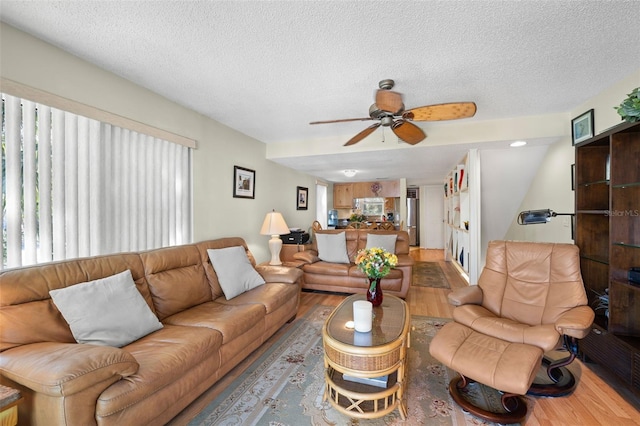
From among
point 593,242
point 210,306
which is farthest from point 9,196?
point 593,242

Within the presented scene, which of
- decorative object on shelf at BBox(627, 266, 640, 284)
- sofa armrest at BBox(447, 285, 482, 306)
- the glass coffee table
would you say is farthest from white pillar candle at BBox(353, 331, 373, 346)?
decorative object on shelf at BBox(627, 266, 640, 284)

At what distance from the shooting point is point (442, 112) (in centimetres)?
214

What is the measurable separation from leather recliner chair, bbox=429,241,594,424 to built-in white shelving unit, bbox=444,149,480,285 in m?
1.64

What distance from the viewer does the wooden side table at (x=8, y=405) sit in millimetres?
1036

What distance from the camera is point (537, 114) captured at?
3166mm

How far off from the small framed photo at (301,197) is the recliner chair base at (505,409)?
4348 mm

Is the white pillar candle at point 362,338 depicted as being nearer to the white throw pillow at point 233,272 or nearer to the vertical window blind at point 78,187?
the white throw pillow at point 233,272

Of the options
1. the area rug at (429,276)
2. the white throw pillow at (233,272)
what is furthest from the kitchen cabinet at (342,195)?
the white throw pillow at (233,272)

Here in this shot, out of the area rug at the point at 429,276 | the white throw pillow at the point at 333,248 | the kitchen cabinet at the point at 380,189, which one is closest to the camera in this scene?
the white throw pillow at the point at 333,248

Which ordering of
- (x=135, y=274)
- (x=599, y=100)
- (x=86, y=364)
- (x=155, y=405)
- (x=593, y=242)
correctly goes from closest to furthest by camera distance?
(x=86, y=364) < (x=155, y=405) < (x=135, y=274) < (x=593, y=242) < (x=599, y=100)

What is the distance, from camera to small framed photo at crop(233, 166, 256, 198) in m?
3.69

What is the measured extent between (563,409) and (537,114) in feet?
9.85

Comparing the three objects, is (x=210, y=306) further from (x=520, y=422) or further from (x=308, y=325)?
(x=520, y=422)

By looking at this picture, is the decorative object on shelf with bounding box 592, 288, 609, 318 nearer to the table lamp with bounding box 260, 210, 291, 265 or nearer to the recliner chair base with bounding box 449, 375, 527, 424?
the recliner chair base with bounding box 449, 375, 527, 424
